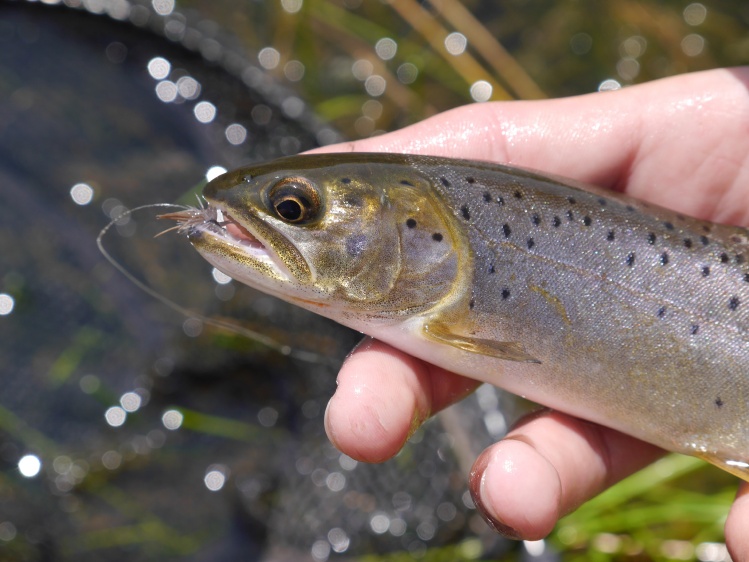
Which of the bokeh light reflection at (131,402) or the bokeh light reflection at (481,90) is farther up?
the bokeh light reflection at (481,90)

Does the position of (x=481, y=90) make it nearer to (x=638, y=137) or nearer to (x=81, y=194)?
(x=638, y=137)

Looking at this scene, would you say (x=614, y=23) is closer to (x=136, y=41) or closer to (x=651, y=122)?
(x=651, y=122)

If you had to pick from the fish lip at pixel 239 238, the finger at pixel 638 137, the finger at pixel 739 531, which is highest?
the finger at pixel 638 137

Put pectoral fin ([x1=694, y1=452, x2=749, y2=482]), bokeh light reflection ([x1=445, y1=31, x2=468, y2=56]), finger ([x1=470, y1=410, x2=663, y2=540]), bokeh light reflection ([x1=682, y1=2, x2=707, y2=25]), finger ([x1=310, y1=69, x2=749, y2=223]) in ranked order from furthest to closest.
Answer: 1. bokeh light reflection ([x1=682, y1=2, x2=707, y2=25])
2. bokeh light reflection ([x1=445, y1=31, x2=468, y2=56])
3. finger ([x1=310, y1=69, x2=749, y2=223])
4. pectoral fin ([x1=694, y1=452, x2=749, y2=482])
5. finger ([x1=470, y1=410, x2=663, y2=540])

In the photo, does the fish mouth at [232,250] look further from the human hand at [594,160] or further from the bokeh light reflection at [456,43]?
the bokeh light reflection at [456,43]

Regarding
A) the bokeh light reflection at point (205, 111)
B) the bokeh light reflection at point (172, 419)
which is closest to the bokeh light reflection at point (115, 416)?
the bokeh light reflection at point (172, 419)

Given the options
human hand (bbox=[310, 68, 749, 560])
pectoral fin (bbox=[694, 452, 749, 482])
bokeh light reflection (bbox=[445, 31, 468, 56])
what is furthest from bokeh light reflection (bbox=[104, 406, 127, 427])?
bokeh light reflection (bbox=[445, 31, 468, 56])

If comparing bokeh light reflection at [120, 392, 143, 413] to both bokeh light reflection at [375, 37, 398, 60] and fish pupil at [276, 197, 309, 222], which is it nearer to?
fish pupil at [276, 197, 309, 222]

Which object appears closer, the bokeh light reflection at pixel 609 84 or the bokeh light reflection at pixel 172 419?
the bokeh light reflection at pixel 172 419
